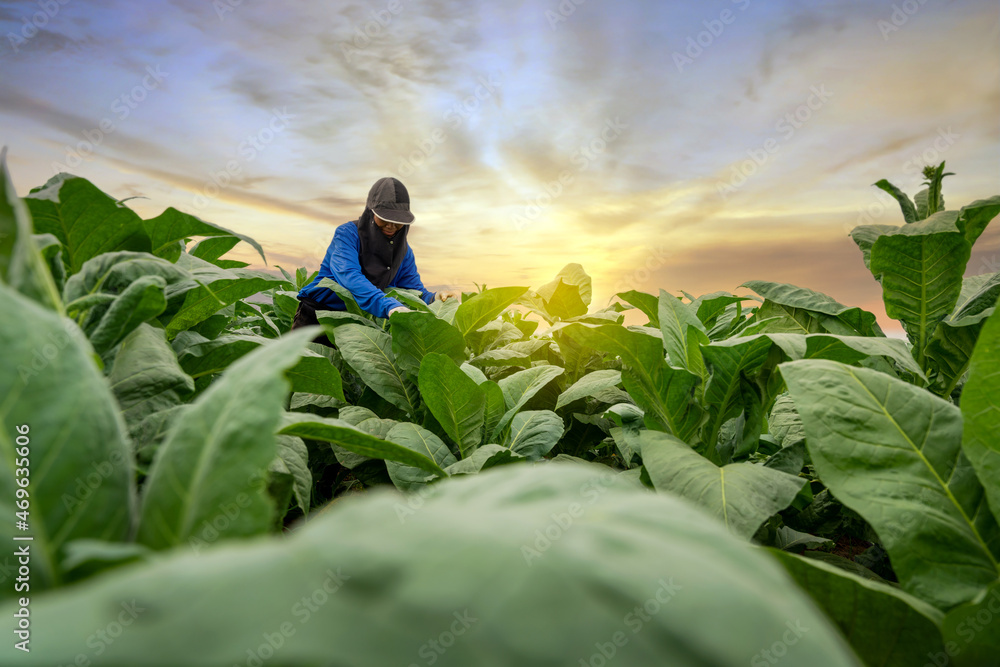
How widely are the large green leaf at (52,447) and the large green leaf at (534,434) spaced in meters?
1.18

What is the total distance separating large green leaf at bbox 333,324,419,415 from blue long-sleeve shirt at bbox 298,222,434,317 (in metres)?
1.27

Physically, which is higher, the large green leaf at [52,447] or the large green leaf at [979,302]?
the large green leaf at [979,302]

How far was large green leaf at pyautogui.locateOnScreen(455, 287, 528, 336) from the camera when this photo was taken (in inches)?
93.0

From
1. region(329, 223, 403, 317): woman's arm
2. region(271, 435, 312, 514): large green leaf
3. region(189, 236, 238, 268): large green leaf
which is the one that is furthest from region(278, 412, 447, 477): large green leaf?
region(329, 223, 403, 317): woman's arm

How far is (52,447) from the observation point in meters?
0.54

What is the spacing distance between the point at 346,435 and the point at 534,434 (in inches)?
35.2

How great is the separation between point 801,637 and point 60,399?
68cm

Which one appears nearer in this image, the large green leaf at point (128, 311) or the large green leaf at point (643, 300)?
the large green leaf at point (128, 311)

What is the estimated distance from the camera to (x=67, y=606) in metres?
0.29

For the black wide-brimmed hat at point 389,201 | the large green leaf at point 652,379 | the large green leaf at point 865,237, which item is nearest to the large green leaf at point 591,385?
the large green leaf at point 652,379

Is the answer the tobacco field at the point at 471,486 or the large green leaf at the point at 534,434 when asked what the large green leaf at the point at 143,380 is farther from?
the large green leaf at the point at 534,434

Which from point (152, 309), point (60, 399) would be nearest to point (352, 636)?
point (60, 399)

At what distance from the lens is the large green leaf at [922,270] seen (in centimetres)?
168

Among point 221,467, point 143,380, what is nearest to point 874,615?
point 221,467
